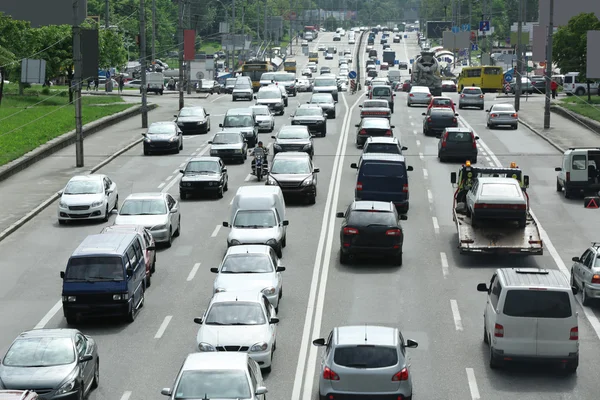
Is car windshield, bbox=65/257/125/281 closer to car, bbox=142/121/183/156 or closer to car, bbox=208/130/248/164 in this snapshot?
car, bbox=208/130/248/164

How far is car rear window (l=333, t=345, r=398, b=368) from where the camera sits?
63.6ft

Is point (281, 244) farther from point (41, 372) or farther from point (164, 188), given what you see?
point (41, 372)

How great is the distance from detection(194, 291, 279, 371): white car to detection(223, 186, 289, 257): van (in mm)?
8643

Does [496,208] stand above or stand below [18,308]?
above

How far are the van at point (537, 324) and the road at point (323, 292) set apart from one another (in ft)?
1.78

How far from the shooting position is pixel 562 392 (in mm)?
21625

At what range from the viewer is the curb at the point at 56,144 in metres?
49.0

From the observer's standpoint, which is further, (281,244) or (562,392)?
(281,244)

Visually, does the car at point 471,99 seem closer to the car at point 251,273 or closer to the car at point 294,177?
the car at point 294,177

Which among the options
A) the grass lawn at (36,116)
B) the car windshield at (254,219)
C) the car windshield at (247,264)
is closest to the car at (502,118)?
the grass lawn at (36,116)

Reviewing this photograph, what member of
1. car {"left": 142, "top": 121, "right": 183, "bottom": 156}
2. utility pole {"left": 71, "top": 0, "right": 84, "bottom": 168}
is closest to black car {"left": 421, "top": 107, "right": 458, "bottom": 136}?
car {"left": 142, "top": 121, "right": 183, "bottom": 156}

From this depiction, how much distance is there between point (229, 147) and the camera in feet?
169

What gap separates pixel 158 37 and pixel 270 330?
161107 millimetres

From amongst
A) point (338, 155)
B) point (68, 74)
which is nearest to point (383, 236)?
point (338, 155)
